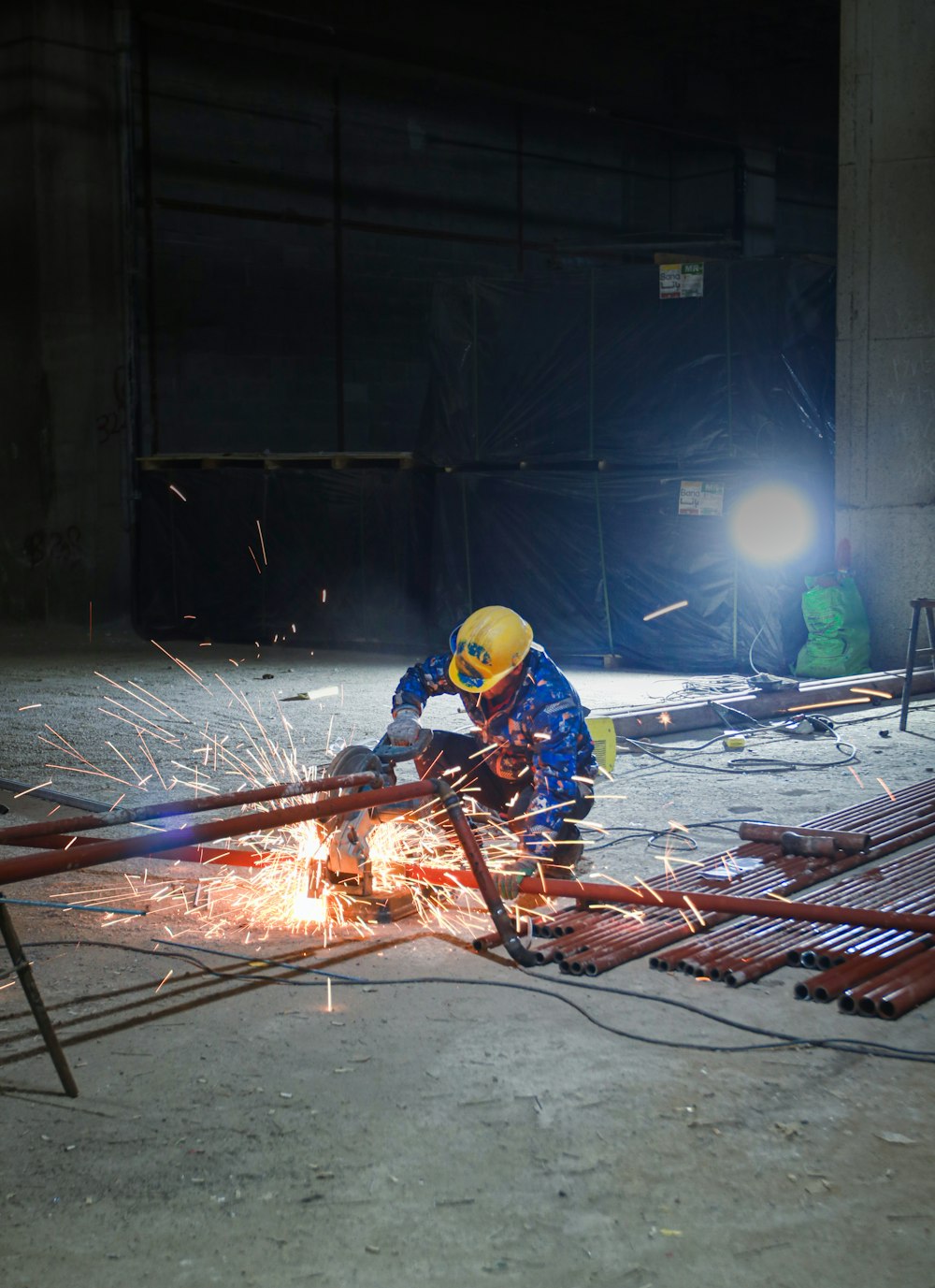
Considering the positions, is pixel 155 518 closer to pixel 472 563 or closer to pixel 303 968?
pixel 472 563

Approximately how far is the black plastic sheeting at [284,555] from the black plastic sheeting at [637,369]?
3.73 feet

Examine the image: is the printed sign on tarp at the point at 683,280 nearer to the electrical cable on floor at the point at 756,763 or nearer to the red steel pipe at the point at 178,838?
the electrical cable on floor at the point at 756,763

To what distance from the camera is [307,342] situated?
54.4ft

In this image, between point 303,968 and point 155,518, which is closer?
point 303,968

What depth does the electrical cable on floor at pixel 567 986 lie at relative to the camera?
3547 mm

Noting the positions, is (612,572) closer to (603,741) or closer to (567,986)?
(603,741)

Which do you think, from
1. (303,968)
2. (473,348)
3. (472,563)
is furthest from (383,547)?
(303,968)

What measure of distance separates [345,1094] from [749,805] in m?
3.76

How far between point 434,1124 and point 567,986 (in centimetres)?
102

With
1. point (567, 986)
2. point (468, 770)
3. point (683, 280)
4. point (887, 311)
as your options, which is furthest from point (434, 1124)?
point (683, 280)

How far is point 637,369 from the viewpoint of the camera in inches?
495

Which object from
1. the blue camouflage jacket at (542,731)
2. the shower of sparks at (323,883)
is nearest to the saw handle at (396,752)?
the shower of sparks at (323,883)

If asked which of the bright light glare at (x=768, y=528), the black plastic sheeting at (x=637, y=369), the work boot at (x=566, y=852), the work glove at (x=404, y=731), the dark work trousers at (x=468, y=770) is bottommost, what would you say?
the work boot at (x=566, y=852)

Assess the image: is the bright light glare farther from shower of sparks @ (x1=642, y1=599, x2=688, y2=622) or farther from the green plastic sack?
shower of sparks @ (x1=642, y1=599, x2=688, y2=622)
